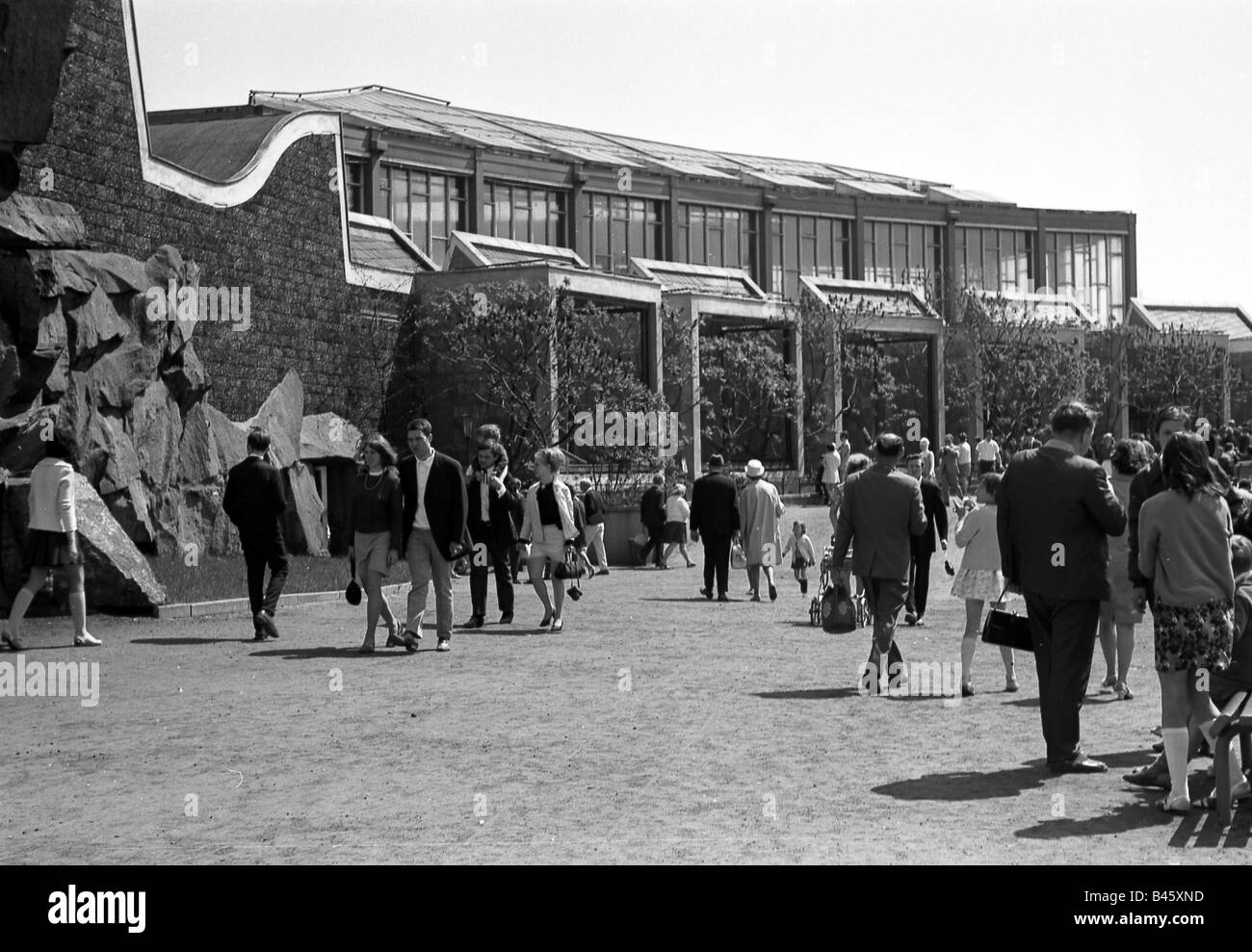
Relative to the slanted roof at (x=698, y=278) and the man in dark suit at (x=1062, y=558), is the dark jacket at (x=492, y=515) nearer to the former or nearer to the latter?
the man in dark suit at (x=1062, y=558)

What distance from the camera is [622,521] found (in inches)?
1254

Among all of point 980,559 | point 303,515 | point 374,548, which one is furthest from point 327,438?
point 980,559

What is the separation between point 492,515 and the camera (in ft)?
60.6

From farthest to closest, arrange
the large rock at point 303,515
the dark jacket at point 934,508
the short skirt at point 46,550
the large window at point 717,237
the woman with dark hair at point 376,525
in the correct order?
the large window at point 717,237 < the large rock at point 303,515 < the dark jacket at point 934,508 < the short skirt at point 46,550 < the woman with dark hair at point 376,525

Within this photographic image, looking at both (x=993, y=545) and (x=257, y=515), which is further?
(x=257, y=515)

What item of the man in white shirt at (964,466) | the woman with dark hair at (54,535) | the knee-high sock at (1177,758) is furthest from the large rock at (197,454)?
the man in white shirt at (964,466)

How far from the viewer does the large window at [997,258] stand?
3201 inches

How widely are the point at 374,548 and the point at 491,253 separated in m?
A: 34.6

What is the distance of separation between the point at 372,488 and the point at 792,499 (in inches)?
1262

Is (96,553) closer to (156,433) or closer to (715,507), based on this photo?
(156,433)

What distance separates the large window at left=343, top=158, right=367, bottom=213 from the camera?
59094 mm

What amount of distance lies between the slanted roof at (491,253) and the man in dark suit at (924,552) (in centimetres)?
2688
